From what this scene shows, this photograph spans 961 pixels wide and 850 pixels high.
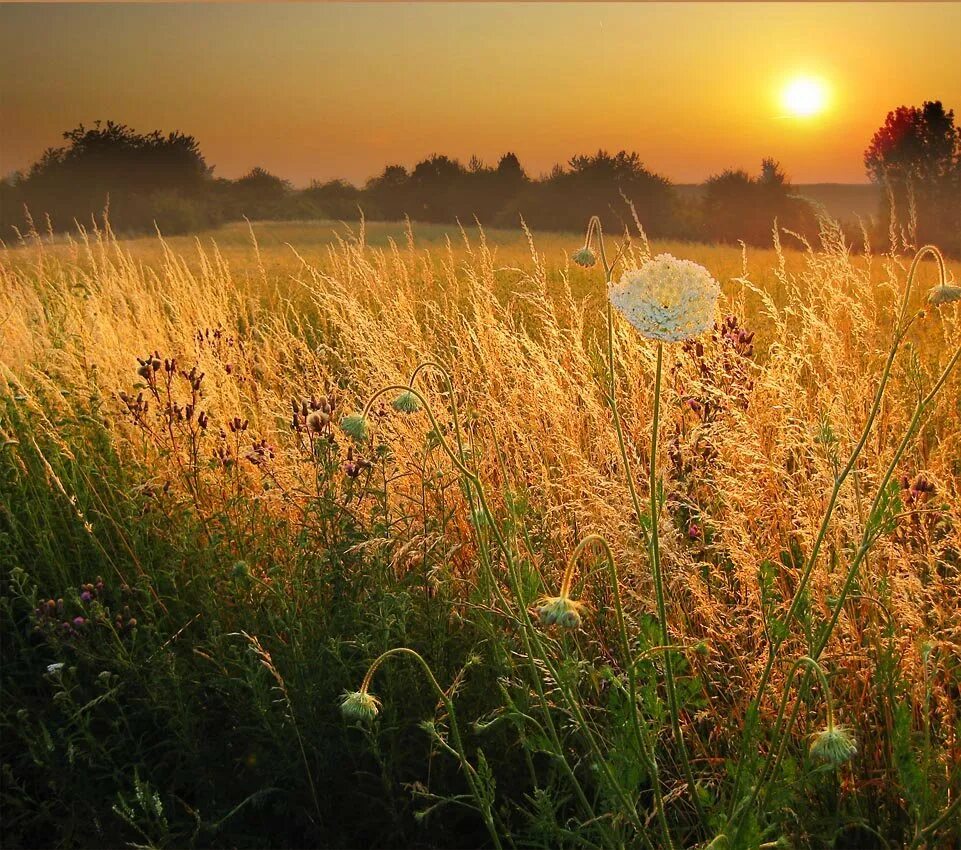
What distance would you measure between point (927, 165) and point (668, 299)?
1195 inches

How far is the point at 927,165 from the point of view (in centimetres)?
2731

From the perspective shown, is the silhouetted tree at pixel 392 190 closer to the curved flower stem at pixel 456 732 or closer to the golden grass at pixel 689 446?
the golden grass at pixel 689 446

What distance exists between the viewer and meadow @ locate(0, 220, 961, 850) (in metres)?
1.71

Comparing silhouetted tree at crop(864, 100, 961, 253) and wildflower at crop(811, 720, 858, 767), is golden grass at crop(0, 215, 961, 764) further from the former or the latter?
silhouetted tree at crop(864, 100, 961, 253)

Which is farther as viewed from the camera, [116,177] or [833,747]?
[116,177]

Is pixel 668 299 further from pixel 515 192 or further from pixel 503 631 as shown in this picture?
pixel 515 192

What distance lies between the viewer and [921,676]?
2148 millimetres

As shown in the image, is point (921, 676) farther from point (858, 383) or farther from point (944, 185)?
point (944, 185)

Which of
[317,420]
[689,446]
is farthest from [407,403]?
[689,446]

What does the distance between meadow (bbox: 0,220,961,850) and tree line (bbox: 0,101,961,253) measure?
80.4 ft

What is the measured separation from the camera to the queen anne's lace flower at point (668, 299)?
4.78 feet

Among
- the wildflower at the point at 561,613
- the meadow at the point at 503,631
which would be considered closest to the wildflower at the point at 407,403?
the meadow at the point at 503,631

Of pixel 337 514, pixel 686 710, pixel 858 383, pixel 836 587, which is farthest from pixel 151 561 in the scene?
pixel 858 383

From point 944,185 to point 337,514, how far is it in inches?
1160
